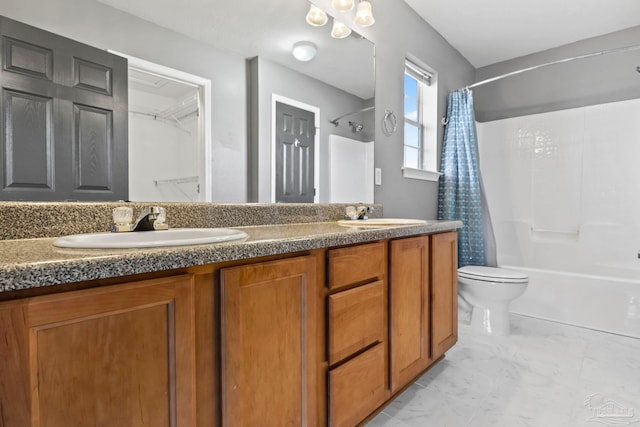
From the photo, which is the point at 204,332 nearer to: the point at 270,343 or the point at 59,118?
the point at 270,343

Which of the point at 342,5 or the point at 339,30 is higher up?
the point at 342,5

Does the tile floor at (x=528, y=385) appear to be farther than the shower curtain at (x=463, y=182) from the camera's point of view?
No

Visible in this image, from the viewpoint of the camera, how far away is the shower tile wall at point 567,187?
2609mm

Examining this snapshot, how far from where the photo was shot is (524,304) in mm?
2738

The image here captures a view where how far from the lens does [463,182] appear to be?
2.79 m

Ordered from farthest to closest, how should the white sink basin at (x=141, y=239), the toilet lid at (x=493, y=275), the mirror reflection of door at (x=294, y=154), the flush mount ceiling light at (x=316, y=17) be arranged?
1. the toilet lid at (x=493, y=275)
2. the flush mount ceiling light at (x=316, y=17)
3. the mirror reflection of door at (x=294, y=154)
4. the white sink basin at (x=141, y=239)

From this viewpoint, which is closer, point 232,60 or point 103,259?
point 103,259

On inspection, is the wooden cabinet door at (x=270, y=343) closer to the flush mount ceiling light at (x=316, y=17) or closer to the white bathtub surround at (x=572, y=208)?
the flush mount ceiling light at (x=316, y=17)

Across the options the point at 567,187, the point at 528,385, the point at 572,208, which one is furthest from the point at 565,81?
the point at 528,385

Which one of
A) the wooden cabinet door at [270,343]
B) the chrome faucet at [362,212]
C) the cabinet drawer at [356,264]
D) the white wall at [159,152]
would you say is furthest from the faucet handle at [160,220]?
the chrome faucet at [362,212]

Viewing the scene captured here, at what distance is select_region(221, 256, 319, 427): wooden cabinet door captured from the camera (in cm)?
80

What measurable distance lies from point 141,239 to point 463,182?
256 centimetres

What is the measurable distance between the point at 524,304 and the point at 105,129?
3079mm

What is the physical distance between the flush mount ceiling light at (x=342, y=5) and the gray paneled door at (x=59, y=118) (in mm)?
1238
